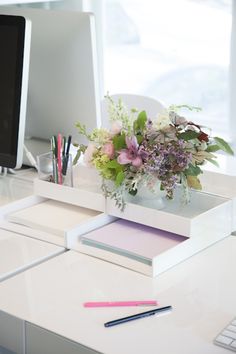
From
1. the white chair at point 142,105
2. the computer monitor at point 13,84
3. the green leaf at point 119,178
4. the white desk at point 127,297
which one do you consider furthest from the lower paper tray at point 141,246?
the white chair at point 142,105

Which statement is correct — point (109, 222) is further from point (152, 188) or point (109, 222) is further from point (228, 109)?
point (228, 109)

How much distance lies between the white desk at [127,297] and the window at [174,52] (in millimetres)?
1744

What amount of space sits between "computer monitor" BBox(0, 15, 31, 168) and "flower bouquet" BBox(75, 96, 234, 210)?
285 mm

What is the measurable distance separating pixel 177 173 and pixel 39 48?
0.74 meters

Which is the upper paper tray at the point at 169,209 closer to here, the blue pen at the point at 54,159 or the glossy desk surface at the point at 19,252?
the blue pen at the point at 54,159

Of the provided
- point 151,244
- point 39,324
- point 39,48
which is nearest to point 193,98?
point 39,48

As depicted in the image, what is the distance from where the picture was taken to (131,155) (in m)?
1.49

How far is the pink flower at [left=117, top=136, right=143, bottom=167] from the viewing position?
58.2 inches

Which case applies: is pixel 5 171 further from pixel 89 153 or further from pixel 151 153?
pixel 151 153

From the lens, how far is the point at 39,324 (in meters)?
1.22

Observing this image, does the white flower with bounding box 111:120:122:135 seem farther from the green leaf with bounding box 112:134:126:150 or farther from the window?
the window

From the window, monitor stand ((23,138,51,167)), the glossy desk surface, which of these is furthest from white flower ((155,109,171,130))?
the window

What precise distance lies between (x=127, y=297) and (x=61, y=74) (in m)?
0.88

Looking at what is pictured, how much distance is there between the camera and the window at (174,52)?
3113 millimetres
